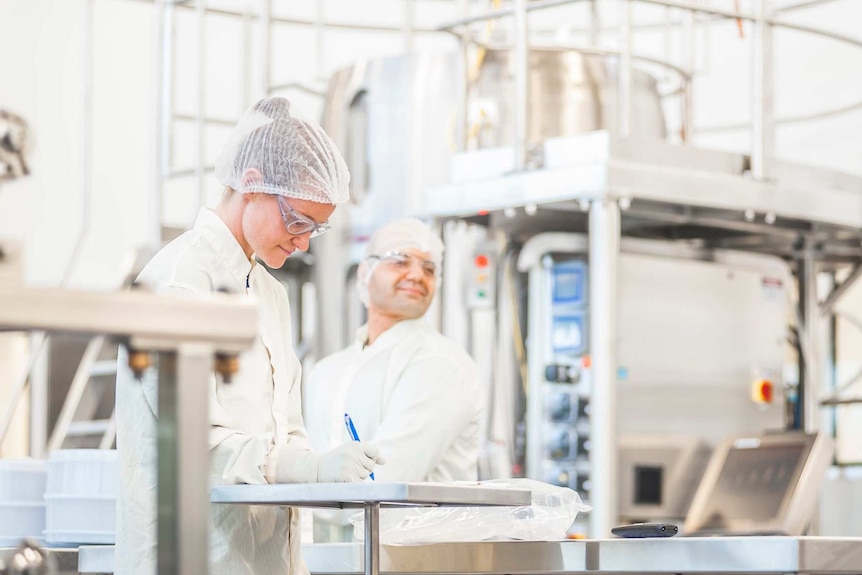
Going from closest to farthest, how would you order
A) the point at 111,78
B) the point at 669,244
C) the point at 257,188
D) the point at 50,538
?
the point at 257,188, the point at 50,538, the point at 669,244, the point at 111,78

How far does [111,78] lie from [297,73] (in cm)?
98

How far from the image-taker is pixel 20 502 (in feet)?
9.77

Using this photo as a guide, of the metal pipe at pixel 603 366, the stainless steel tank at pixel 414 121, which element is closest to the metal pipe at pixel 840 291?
the stainless steel tank at pixel 414 121

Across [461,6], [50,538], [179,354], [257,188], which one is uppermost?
[461,6]

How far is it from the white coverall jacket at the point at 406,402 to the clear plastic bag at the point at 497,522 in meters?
0.67

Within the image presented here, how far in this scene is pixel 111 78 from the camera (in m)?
7.40

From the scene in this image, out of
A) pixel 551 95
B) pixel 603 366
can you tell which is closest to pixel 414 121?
pixel 551 95

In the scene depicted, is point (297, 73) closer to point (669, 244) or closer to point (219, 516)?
point (669, 244)

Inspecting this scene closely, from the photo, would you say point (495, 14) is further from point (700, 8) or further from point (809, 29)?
point (809, 29)

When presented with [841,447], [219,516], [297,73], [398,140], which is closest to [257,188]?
[219,516]

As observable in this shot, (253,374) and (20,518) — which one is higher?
(253,374)

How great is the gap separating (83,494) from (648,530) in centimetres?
109

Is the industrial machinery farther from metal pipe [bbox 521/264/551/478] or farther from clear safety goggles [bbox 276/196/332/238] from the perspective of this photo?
clear safety goggles [bbox 276/196/332/238]

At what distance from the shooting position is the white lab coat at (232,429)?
214 cm
